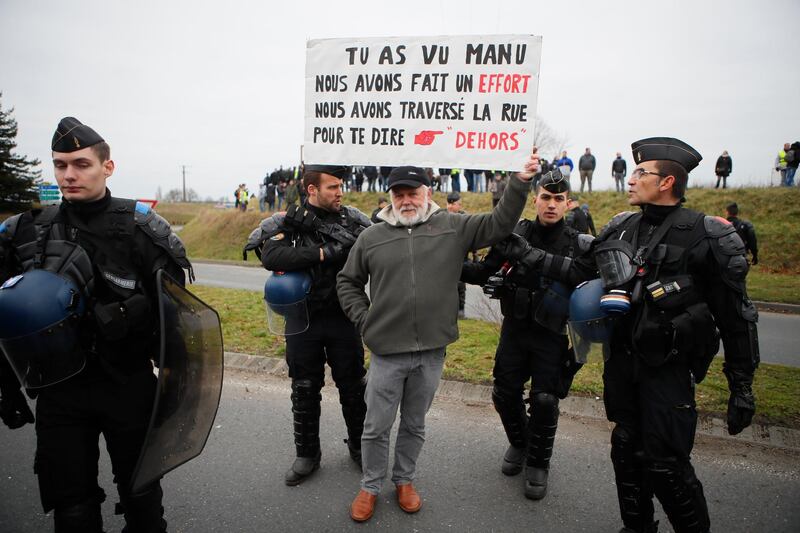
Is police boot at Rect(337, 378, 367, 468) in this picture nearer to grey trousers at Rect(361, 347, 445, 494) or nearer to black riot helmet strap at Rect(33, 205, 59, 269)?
grey trousers at Rect(361, 347, 445, 494)

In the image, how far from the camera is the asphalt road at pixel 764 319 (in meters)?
6.50

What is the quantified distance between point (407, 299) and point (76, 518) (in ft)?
5.97

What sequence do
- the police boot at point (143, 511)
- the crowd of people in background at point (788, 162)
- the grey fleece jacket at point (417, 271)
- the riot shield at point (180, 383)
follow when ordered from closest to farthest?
the riot shield at point (180, 383)
the police boot at point (143, 511)
the grey fleece jacket at point (417, 271)
the crowd of people in background at point (788, 162)

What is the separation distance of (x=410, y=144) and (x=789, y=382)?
4204 millimetres

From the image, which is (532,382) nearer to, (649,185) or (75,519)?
(649,185)

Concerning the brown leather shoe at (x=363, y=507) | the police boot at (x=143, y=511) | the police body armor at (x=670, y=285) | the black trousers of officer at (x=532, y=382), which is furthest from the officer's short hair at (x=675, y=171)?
the police boot at (x=143, y=511)

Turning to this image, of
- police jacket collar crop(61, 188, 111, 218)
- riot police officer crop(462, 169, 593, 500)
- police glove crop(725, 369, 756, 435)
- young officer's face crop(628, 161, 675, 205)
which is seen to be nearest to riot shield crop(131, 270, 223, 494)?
police jacket collar crop(61, 188, 111, 218)

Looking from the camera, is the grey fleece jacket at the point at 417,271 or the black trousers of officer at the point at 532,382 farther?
the black trousers of officer at the point at 532,382

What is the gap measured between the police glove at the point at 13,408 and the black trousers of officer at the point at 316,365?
1453 millimetres

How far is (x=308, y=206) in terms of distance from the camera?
11.4ft

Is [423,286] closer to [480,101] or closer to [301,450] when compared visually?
[480,101]

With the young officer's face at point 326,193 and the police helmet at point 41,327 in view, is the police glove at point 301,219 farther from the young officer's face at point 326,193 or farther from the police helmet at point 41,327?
the police helmet at point 41,327

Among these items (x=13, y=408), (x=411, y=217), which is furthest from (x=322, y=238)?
(x=13, y=408)

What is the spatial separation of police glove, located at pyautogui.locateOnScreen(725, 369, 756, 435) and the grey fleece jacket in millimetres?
1327
